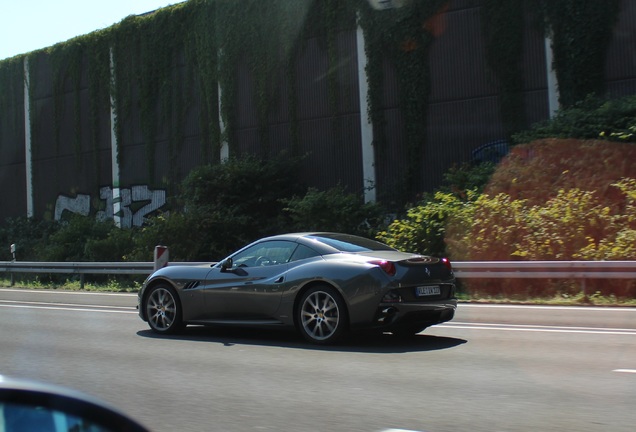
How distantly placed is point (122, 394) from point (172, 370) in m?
1.17

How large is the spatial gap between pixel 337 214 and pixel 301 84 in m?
7.39

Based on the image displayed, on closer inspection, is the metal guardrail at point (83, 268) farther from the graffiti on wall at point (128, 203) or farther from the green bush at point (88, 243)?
the graffiti on wall at point (128, 203)

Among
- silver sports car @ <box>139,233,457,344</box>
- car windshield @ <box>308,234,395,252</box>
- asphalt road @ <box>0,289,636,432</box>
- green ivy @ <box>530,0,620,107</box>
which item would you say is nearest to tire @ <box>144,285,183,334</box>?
silver sports car @ <box>139,233,457,344</box>

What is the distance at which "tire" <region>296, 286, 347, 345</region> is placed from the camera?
9141 mm

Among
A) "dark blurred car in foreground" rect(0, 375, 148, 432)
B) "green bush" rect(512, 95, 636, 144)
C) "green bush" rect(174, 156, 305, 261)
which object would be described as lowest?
"dark blurred car in foreground" rect(0, 375, 148, 432)

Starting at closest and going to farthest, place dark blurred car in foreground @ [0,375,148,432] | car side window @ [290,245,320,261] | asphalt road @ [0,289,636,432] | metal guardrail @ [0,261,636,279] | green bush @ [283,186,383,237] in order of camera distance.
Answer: dark blurred car in foreground @ [0,375,148,432] → asphalt road @ [0,289,636,432] → car side window @ [290,245,320,261] → metal guardrail @ [0,261,636,279] → green bush @ [283,186,383,237]

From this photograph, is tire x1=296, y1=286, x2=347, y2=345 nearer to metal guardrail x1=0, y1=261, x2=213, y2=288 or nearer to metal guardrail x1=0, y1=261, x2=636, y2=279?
metal guardrail x1=0, y1=261, x2=636, y2=279

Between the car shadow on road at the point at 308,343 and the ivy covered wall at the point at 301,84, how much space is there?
14757 mm

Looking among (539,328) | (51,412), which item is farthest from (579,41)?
(51,412)

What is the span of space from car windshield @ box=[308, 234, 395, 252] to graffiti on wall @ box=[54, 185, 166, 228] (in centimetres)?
2320

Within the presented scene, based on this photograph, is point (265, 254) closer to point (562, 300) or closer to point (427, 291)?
point (427, 291)

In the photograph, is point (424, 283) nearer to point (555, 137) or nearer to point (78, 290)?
point (555, 137)

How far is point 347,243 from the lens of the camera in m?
9.97

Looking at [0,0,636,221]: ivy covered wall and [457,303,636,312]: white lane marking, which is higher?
[0,0,636,221]: ivy covered wall
